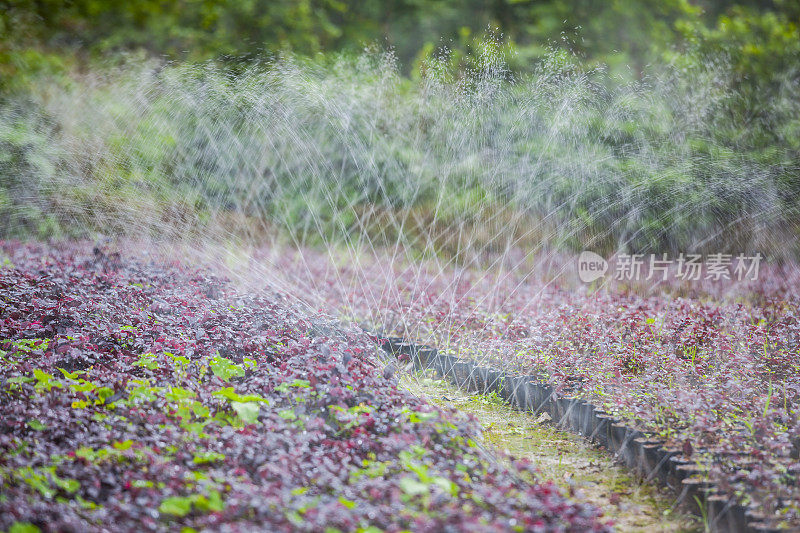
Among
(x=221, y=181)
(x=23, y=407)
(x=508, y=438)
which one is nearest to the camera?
(x=23, y=407)

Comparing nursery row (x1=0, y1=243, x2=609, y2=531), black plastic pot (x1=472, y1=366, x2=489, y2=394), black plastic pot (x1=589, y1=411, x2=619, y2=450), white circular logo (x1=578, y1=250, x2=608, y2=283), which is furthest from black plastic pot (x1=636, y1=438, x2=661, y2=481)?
white circular logo (x1=578, y1=250, x2=608, y2=283)

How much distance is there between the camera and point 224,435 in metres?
2.27

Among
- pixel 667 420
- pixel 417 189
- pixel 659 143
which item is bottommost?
pixel 667 420

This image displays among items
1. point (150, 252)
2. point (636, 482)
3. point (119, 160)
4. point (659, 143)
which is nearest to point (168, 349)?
point (636, 482)

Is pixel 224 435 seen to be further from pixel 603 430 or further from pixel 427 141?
pixel 427 141

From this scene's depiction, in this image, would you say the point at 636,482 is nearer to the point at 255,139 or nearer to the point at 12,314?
the point at 12,314

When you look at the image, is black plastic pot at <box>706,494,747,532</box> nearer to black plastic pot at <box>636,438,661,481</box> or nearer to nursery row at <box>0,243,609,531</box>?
black plastic pot at <box>636,438,661,481</box>

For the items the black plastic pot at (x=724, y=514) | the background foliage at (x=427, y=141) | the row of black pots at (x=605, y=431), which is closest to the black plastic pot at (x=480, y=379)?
the row of black pots at (x=605, y=431)

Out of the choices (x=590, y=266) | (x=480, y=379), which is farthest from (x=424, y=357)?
(x=590, y=266)

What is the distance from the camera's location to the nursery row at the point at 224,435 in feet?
5.95

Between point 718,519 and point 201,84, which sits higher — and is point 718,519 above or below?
below

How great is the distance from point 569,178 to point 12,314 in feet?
18.0

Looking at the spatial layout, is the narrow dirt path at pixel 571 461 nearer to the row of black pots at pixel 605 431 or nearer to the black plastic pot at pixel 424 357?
the row of black pots at pixel 605 431

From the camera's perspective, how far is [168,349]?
2.99 meters
